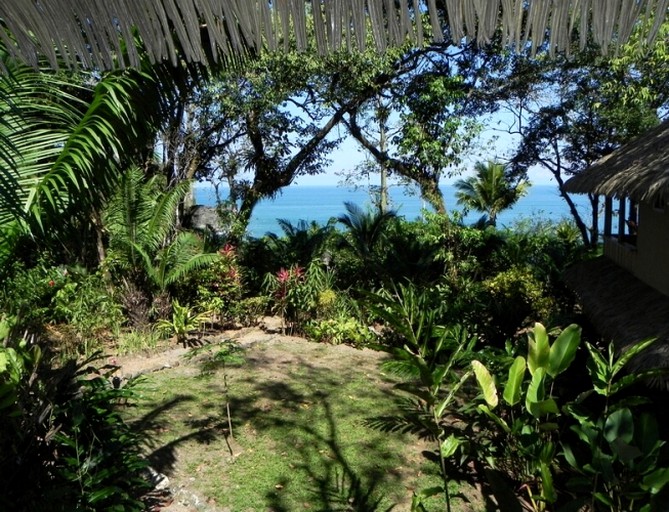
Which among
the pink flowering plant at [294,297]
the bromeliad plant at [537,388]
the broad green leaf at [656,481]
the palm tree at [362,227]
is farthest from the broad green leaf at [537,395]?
the palm tree at [362,227]

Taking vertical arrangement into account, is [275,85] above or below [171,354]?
above

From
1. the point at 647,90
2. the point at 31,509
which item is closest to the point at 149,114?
the point at 31,509

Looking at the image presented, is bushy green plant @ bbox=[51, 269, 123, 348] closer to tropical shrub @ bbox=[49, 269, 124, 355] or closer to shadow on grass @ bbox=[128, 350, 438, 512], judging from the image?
tropical shrub @ bbox=[49, 269, 124, 355]

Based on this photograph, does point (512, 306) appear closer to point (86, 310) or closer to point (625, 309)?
point (625, 309)

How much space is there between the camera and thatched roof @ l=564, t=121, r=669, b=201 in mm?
5117

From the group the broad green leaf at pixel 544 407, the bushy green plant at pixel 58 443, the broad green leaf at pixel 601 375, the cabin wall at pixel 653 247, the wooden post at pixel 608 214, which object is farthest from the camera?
the wooden post at pixel 608 214

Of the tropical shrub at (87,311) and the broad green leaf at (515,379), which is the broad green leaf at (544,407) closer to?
the broad green leaf at (515,379)

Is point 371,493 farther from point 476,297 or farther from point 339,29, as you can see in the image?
point 476,297

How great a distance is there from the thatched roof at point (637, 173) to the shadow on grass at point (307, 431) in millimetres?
3223

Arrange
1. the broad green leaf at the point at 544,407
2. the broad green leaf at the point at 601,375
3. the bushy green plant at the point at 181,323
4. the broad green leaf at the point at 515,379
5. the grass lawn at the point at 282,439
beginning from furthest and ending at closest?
the bushy green plant at the point at 181,323, the grass lawn at the point at 282,439, the broad green leaf at the point at 601,375, the broad green leaf at the point at 515,379, the broad green leaf at the point at 544,407

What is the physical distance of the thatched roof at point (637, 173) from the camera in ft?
16.8

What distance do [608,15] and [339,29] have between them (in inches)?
20.7

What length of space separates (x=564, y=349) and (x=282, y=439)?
2986mm

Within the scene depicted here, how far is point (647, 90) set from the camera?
1192 cm
